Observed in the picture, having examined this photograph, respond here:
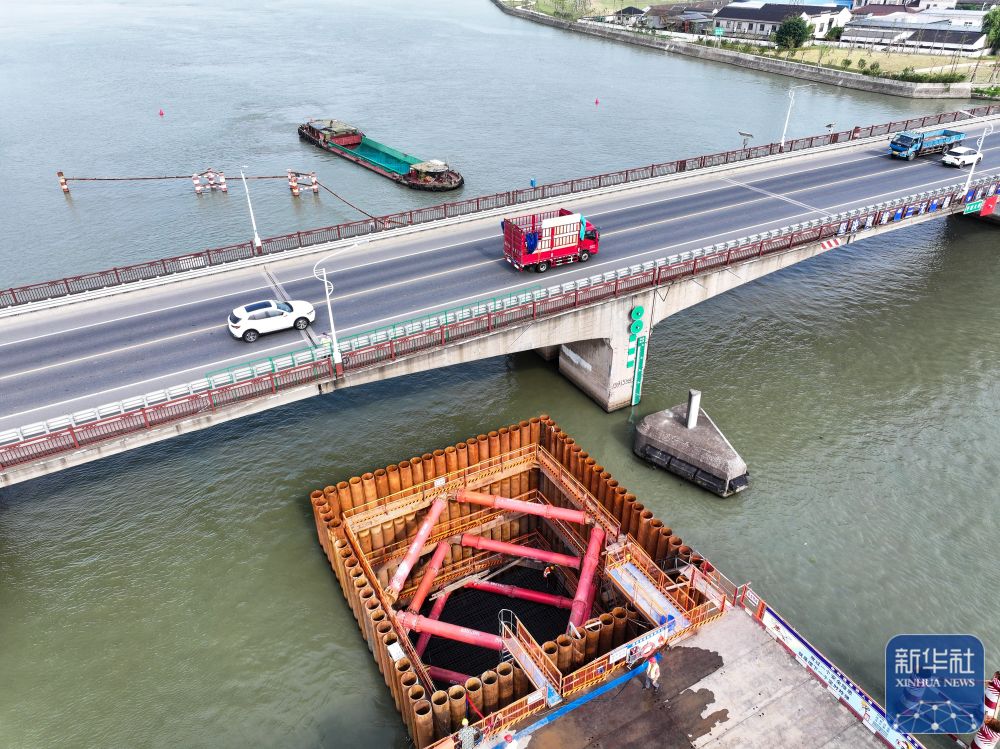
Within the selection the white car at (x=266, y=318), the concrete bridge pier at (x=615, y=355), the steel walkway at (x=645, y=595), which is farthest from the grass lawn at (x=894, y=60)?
the steel walkway at (x=645, y=595)

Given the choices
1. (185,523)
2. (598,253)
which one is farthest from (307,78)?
(185,523)

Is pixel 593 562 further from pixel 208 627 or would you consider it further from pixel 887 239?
pixel 887 239

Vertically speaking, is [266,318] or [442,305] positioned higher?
[266,318]

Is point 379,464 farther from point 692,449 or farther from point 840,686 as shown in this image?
point 840,686

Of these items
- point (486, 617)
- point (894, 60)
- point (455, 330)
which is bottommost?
point (486, 617)

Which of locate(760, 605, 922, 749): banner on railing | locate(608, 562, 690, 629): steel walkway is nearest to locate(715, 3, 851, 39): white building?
locate(608, 562, 690, 629): steel walkway

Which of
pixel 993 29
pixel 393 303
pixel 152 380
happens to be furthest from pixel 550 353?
pixel 993 29
